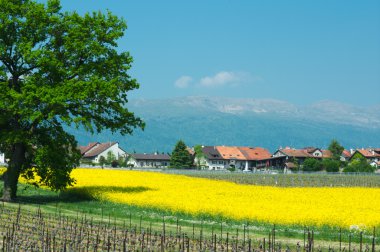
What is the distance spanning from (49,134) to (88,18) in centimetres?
860

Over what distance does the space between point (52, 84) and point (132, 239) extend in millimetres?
19050

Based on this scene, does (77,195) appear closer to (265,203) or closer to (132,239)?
(265,203)

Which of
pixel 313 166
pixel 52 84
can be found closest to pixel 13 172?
pixel 52 84

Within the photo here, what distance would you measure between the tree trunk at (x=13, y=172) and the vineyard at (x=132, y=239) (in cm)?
706

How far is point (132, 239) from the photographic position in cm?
2245

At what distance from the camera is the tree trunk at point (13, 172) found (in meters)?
38.8

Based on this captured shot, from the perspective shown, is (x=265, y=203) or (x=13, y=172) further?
(x=265, y=203)

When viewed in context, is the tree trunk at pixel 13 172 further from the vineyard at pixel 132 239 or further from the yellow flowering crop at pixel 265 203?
the vineyard at pixel 132 239

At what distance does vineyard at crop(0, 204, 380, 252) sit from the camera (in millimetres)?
A: 19109

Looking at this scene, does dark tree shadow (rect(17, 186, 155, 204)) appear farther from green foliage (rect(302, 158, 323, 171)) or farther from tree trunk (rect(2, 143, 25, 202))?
green foliage (rect(302, 158, 323, 171))

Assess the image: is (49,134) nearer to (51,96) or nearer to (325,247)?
(51,96)

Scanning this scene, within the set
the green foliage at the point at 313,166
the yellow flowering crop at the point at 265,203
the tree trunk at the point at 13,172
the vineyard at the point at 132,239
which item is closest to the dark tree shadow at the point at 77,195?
the yellow flowering crop at the point at 265,203

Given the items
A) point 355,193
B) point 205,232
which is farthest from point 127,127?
point 355,193

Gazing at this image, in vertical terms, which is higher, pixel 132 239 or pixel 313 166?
pixel 313 166
